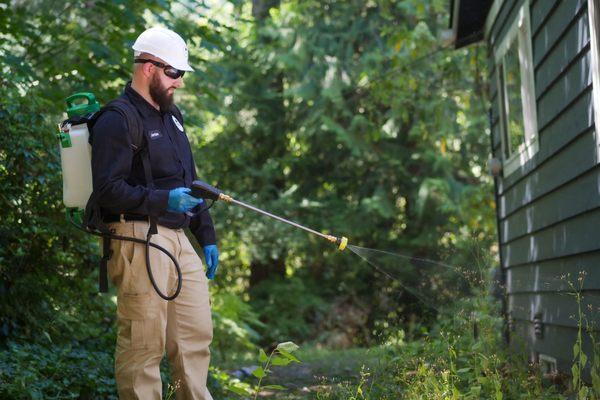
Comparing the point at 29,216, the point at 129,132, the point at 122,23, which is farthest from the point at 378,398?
the point at 122,23

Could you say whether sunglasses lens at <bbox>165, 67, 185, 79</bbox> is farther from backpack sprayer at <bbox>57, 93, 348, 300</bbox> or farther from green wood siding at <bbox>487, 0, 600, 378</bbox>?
green wood siding at <bbox>487, 0, 600, 378</bbox>

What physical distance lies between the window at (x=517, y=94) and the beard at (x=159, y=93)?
119 inches

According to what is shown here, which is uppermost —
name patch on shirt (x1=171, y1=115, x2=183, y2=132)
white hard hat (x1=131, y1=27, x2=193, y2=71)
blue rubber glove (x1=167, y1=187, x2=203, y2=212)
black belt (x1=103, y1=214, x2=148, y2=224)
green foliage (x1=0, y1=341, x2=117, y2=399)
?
white hard hat (x1=131, y1=27, x2=193, y2=71)

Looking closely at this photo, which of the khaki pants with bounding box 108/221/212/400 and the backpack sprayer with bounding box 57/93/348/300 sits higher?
the backpack sprayer with bounding box 57/93/348/300

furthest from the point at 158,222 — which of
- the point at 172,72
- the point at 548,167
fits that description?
the point at 548,167

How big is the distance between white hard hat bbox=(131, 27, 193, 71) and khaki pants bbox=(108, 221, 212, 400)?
0.81 metres

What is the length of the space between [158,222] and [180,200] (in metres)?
0.20

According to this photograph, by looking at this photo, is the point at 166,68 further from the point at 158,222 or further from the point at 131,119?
the point at 158,222

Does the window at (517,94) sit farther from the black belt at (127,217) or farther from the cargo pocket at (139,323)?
the cargo pocket at (139,323)

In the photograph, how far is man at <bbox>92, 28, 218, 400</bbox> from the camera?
3.59 m

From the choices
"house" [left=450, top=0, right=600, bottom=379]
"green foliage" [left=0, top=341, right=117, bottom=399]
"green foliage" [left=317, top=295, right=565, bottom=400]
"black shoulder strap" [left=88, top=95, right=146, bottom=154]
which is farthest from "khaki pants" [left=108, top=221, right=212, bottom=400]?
"house" [left=450, top=0, right=600, bottom=379]

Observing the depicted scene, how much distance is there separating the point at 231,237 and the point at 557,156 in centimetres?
1025

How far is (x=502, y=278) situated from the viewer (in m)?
8.05

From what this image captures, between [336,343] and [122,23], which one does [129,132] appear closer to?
[122,23]
